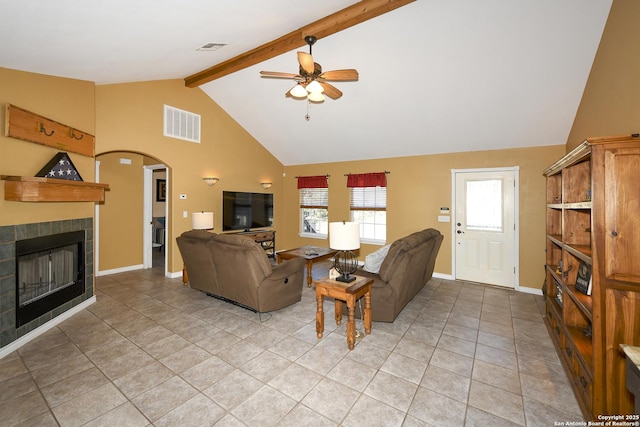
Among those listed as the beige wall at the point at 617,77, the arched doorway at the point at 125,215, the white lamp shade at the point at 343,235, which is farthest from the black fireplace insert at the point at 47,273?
the beige wall at the point at 617,77

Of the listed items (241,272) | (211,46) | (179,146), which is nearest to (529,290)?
(241,272)

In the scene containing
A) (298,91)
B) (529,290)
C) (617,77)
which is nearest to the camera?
(617,77)

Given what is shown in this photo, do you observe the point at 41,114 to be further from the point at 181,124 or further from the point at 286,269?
the point at 286,269

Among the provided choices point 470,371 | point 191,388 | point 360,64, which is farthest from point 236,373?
point 360,64

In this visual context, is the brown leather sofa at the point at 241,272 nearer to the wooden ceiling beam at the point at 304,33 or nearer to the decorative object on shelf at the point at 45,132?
the decorative object on shelf at the point at 45,132

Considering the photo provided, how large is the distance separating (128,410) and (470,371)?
8.63 feet

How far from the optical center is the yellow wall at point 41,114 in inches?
104

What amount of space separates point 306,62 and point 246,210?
4.07 m

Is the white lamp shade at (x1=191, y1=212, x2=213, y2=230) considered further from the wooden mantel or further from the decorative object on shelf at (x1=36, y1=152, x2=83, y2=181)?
the decorative object on shelf at (x1=36, y1=152, x2=83, y2=181)

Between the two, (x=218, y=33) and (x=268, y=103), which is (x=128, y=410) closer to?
(x=218, y=33)

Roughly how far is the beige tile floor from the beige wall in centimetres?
224

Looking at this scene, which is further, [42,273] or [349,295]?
[42,273]

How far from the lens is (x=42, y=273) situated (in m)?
3.07

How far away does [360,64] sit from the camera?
3.80 metres
